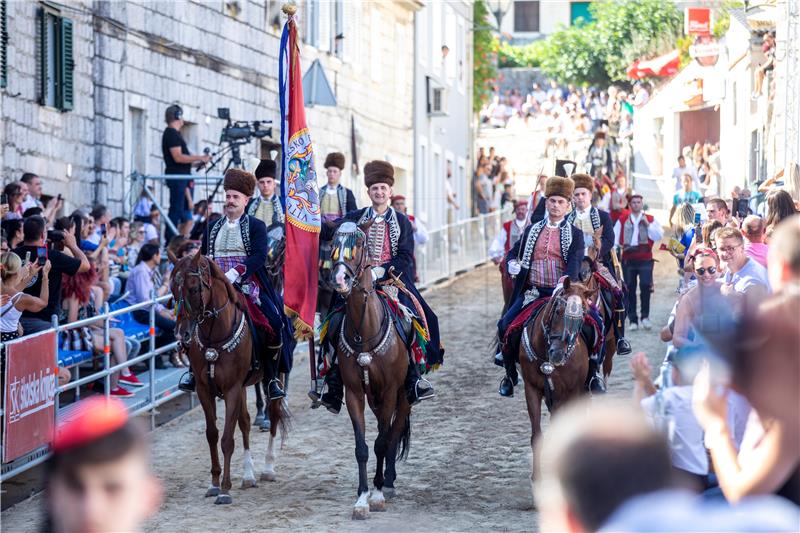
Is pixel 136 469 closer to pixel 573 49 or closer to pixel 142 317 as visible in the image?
pixel 142 317

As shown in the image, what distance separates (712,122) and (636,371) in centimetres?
4571

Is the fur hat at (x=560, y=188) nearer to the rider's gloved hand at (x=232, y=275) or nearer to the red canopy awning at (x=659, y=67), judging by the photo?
the rider's gloved hand at (x=232, y=275)

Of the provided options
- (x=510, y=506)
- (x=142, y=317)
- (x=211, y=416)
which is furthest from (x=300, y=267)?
(x=142, y=317)

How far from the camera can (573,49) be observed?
7162 centimetres

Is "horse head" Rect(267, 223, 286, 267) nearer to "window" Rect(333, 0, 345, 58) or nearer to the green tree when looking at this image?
"window" Rect(333, 0, 345, 58)

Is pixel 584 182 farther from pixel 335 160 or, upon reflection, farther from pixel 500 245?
pixel 500 245

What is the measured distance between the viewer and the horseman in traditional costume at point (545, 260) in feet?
40.3

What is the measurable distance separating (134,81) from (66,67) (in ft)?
7.78

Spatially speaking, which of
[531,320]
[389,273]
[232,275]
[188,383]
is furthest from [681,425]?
[188,383]

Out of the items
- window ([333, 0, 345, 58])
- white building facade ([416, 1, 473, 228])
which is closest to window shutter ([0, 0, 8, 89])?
window ([333, 0, 345, 58])

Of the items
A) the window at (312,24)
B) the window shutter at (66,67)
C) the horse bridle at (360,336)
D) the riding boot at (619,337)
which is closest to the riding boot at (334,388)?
the horse bridle at (360,336)

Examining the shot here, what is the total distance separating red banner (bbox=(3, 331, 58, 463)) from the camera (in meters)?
11.0

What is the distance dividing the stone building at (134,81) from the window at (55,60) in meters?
0.02

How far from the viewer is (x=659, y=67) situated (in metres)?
59.0
